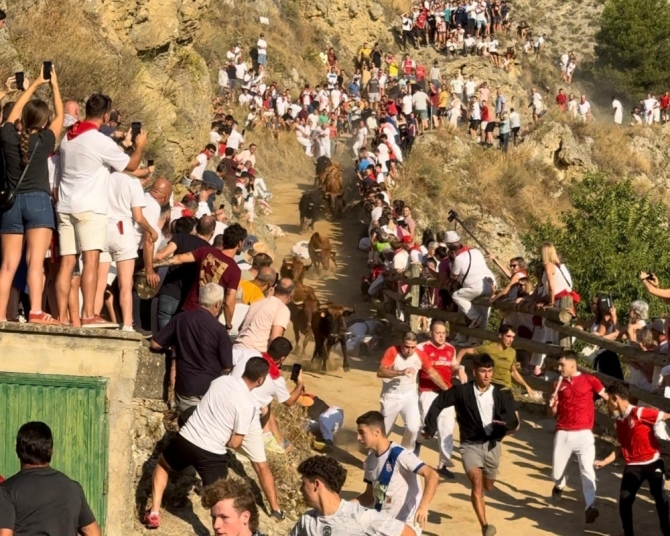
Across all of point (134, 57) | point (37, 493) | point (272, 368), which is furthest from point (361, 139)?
point (37, 493)

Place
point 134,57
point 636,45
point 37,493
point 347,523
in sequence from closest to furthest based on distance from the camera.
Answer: point 347,523
point 37,493
point 134,57
point 636,45

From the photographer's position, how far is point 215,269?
10641 millimetres

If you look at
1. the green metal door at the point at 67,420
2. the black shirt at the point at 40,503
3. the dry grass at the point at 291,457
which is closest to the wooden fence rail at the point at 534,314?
the dry grass at the point at 291,457

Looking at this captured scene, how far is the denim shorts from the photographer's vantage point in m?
9.09

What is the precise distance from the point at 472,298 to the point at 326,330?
2162mm

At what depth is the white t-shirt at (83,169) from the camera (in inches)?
369

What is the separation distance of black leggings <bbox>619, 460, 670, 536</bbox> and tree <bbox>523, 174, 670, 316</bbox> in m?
10.7

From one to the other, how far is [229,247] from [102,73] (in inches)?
356

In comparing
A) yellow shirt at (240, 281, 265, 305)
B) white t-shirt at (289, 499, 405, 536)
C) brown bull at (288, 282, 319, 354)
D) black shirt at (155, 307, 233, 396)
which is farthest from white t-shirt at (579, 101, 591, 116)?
white t-shirt at (289, 499, 405, 536)

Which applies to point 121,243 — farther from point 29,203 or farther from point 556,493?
point 556,493

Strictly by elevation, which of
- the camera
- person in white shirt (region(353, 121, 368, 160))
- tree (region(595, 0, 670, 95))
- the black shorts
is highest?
tree (region(595, 0, 670, 95))

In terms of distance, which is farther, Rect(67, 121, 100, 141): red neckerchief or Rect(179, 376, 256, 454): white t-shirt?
Rect(67, 121, 100, 141): red neckerchief

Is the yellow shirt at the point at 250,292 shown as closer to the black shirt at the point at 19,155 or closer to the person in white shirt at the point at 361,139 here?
the black shirt at the point at 19,155

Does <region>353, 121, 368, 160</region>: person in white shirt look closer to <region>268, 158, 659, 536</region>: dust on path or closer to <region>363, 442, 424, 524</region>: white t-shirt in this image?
<region>268, 158, 659, 536</region>: dust on path
